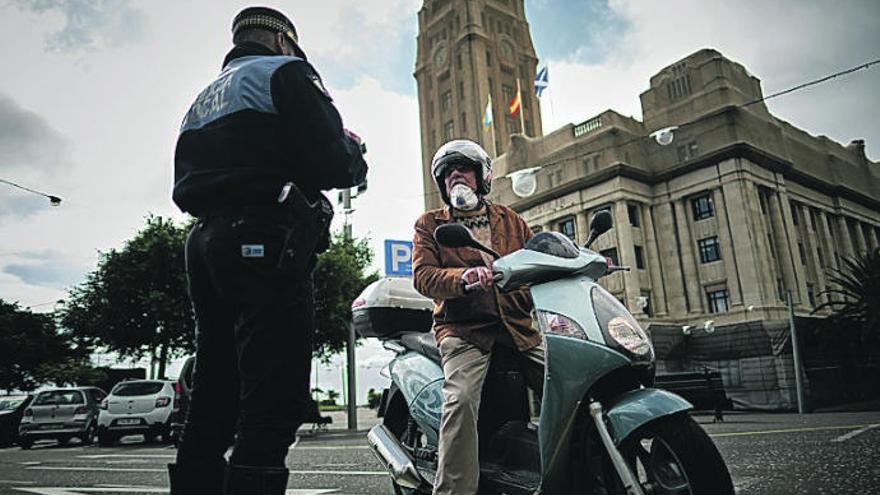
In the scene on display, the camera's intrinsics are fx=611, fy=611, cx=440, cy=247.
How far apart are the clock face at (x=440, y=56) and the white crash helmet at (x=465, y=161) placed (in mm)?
71823

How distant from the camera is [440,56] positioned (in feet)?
238

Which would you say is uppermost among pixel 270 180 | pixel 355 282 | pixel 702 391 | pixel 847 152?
pixel 847 152

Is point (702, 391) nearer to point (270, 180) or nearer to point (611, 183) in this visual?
point (270, 180)

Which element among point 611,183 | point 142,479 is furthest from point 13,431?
point 611,183

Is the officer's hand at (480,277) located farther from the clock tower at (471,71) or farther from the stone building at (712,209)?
Result: the clock tower at (471,71)

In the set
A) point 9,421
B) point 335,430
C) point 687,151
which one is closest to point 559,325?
point 335,430

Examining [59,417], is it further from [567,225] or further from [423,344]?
[567,225]

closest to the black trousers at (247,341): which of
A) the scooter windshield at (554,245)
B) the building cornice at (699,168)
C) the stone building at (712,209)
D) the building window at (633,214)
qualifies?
the scooter windshield at (554,245)

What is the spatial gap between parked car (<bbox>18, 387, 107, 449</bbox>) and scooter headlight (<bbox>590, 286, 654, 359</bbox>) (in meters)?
15.9

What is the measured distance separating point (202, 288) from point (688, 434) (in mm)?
1611

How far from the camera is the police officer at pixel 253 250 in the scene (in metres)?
1.83

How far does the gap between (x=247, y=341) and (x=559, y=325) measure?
116 centimetres

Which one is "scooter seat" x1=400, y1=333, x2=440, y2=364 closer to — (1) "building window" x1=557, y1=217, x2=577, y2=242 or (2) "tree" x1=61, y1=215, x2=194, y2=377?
(2) "tree" x1=61, y1=215, x2=194, y2=377

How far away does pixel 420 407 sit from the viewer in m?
3.03
